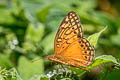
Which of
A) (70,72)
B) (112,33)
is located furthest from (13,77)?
(112,33)

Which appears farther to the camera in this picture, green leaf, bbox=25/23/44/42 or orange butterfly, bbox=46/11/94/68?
green leaf, bbox=25/23/44/42

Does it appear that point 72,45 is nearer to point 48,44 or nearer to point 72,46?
point 72,46

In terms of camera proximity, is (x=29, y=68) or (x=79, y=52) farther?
(x=29, y=68)

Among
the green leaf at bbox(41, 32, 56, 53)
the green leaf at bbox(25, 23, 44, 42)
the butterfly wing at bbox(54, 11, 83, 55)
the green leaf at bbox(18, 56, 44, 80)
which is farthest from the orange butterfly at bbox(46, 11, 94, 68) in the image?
the green leaf at bbox(25, 23, 44, 42)

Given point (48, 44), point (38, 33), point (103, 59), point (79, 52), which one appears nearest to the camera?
point (103, 59)

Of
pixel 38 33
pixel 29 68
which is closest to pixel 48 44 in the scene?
pixel 38 33

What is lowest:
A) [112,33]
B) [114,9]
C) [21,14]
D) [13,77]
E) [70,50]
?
[13,77]

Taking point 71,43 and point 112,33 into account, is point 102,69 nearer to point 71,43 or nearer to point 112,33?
point 71,43

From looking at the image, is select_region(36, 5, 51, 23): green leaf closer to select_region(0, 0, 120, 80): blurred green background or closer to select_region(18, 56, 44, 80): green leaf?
select_region(0, 0, 120, 80): blurred green background
